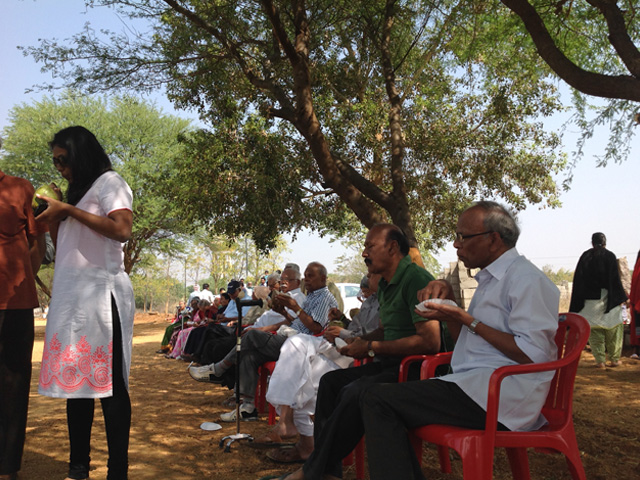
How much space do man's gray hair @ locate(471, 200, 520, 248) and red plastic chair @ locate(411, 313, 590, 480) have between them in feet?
1.55

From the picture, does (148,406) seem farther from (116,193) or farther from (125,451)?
(116,193)

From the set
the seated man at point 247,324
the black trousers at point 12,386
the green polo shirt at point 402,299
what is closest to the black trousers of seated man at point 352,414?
the green polo shirt at point 402,299

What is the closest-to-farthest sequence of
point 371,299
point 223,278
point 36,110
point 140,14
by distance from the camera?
point 371,299 < point 140,14 < point 36,110 < point 223,278

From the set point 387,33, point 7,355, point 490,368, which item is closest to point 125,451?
point 7,355

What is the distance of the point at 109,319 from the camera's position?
10.3ft

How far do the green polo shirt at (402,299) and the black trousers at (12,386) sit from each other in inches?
89.2

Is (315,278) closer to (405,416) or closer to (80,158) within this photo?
(80,158)

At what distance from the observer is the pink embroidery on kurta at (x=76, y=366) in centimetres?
305

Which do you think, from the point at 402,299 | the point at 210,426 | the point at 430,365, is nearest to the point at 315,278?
the point at 210,426

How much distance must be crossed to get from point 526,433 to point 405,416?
1.73 feet

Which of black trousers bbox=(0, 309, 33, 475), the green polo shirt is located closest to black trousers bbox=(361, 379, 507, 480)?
the green polo shirt

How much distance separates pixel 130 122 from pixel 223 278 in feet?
67.8

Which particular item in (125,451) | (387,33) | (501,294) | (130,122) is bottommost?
(125,451)

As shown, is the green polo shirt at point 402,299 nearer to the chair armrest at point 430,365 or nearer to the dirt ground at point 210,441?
the chair armrest at point 430,365
